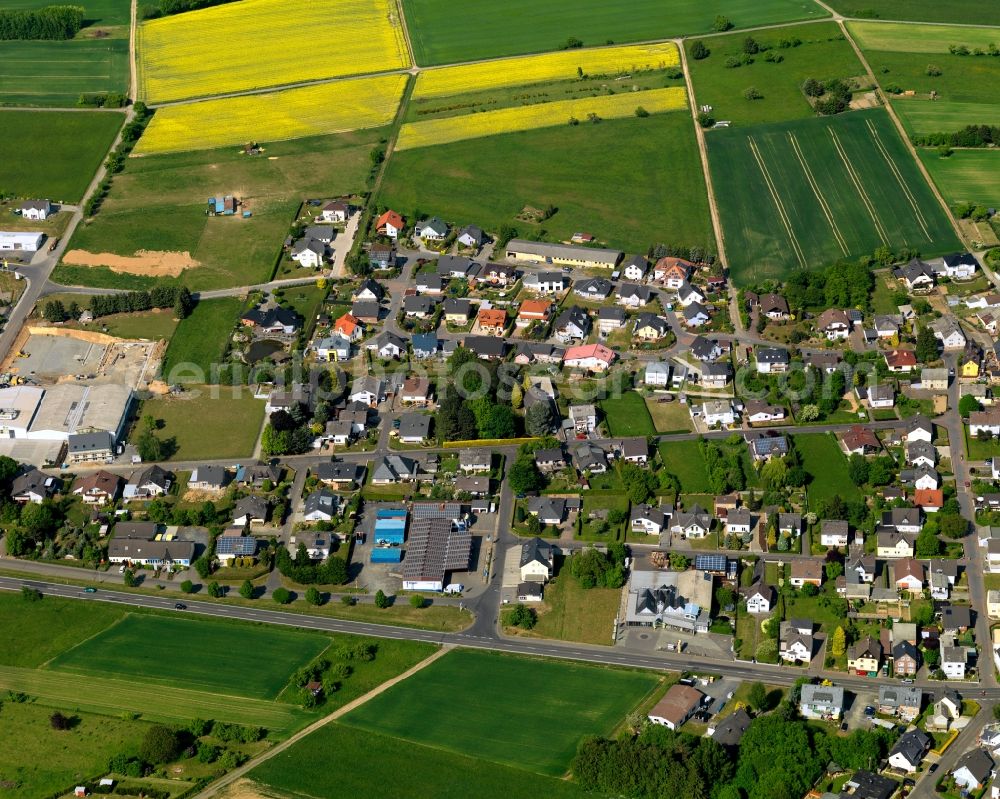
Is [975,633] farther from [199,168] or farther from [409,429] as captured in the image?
[199,168]

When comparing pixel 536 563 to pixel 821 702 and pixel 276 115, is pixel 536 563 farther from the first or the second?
pixel 276 115

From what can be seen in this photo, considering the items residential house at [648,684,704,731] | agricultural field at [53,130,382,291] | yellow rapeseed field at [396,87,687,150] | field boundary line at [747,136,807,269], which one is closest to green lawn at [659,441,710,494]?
residential house at [648,684,704,731]

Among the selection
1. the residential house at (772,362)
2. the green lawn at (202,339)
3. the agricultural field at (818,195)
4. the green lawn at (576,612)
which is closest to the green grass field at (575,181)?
the agricultural field at (818,195)

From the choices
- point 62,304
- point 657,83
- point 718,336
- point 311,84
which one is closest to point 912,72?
point 657,83

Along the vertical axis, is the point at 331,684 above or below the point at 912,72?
below

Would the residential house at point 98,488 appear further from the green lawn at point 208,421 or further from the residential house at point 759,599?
the residential house at point 759,599

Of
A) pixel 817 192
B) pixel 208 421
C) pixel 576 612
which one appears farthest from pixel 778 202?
pixel 208 421
